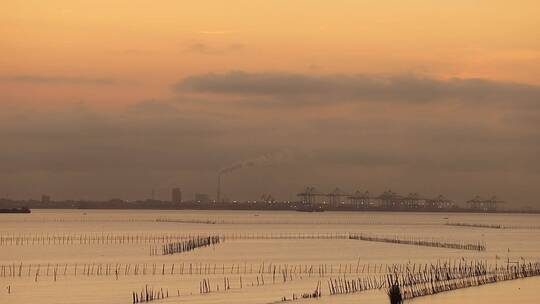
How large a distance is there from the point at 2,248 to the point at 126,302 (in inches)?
2065

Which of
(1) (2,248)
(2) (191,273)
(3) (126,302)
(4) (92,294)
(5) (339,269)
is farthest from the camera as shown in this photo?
(1) (2,248)

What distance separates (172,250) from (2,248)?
19476mm

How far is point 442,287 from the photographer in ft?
160

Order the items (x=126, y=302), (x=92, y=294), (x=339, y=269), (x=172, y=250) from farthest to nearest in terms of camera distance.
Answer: (x=172, y=250) < (x=339, y=269) < (x=92, y=294) < (x=126, y=302)

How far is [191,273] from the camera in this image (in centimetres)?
6088

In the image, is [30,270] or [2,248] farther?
[2,248]

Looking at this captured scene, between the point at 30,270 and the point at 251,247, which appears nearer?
the point at 30,270

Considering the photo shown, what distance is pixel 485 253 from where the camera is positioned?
87000 millimetres

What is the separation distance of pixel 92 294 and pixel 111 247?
47519 millimetres

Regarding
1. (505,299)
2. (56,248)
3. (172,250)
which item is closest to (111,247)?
(56,248)

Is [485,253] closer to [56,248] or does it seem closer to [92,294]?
[56,248]

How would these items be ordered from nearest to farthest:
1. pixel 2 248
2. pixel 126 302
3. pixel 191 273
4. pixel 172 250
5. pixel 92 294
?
pixel 126 302 → pixel 92 294 → pixel 191 273 → pixel 172 250 → pixel 2 248

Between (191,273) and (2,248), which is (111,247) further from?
(191,273)

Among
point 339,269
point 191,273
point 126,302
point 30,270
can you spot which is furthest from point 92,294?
point 339,269
